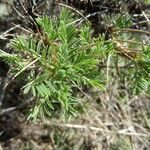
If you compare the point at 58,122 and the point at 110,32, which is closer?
the point at 110,32

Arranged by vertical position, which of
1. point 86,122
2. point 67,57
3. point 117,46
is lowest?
point 86,122

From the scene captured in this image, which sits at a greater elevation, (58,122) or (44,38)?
(44,38)

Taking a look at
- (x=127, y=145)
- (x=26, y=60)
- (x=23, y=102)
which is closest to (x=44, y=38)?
(x=26, y=60)

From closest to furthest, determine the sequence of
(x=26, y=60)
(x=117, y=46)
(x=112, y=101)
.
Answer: (x=26, y=60)
(x=117, y=46)
(x=112, y=101)

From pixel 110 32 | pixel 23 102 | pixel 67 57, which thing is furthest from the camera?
pixel 23 102

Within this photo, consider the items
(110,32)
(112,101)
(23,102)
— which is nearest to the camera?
(110,32)

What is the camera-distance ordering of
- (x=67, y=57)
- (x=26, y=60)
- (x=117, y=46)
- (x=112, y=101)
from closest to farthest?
(x=67, y=57) < (x=26, y=60) < (x=117, y=46) < (x=112, y=101)

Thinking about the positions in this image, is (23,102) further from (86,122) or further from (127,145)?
(127,145)

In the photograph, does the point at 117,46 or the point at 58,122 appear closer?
the point at 117,46

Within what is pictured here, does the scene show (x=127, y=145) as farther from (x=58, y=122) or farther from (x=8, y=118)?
(x=8, y=118)

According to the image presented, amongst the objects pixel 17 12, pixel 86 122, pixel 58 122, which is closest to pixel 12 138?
pixel 58 122
